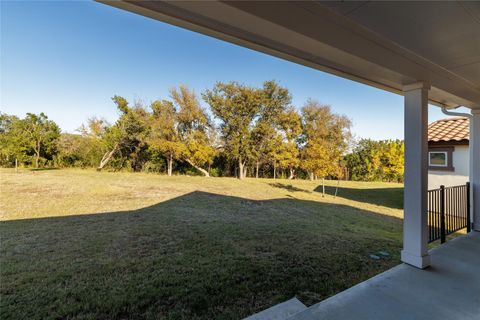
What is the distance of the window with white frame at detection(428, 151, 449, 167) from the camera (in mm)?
5795

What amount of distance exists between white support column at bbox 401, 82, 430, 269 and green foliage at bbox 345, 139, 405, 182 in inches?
476

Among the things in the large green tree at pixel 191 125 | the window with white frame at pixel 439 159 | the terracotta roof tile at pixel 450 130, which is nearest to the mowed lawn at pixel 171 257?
the window with white frame at pixel 439 159

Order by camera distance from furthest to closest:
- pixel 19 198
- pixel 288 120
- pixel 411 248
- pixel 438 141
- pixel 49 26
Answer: pixel 288 120 < pixel 438 141 < pixel 19 198 < pixel 49 26 < pixel 411 248

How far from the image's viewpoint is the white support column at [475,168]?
353cm

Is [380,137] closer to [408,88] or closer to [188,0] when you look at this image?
[408,88]

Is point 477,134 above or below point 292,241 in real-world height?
above

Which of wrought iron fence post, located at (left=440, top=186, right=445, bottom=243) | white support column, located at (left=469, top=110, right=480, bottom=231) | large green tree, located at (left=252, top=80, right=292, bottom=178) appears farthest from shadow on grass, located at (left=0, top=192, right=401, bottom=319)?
large green tree, located at (left=252, top=80, right=292, bottom=178)

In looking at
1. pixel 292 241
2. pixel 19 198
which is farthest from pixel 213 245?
pixel 19 198

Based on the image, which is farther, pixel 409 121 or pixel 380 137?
pixel 380 137

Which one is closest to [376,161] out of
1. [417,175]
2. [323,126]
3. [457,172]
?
[323,126]

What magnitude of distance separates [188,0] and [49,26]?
477cm

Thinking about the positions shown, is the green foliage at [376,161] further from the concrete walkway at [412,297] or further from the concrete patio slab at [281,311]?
the concrete patio slab at [281,311]

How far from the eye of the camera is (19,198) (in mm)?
5316

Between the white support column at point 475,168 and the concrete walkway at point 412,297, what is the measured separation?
1.59 m
